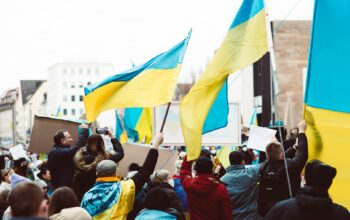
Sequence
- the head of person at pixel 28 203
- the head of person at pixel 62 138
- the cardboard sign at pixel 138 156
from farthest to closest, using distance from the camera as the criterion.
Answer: the cardboard sign at pixel 138 156
the head of person at pixel 62 138
the head of person at pixel 28 203

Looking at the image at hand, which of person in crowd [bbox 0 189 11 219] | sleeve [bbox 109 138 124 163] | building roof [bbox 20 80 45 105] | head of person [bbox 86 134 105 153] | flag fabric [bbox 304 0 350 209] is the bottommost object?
person in crowd [bbox 0 189 11 219]

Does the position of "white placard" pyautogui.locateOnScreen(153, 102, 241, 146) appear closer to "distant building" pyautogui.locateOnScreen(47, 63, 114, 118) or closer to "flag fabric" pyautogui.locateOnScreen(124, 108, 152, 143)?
"flag fabric" pyautogui.locateOnScreen(124, 108, 152, 143)

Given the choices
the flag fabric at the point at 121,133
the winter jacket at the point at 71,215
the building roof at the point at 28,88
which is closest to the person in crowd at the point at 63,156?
the winter jacket at the point at 71,215

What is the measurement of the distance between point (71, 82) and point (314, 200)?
Result: 15052 cm

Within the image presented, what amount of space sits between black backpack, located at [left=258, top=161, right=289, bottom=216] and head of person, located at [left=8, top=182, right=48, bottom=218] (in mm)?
3994

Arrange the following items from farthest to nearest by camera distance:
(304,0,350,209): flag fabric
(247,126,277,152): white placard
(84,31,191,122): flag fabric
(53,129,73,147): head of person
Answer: (247,126,277,152): white placard < (84,31,191,122): flag fabric < (53,129,73,147): head of person < (304,0,350,209): flag fabric

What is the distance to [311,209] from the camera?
559 cm

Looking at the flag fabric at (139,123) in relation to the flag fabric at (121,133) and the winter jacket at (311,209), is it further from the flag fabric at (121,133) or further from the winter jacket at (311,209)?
the winter jacket at (311,209)

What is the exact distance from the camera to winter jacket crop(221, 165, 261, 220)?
834 centimetres

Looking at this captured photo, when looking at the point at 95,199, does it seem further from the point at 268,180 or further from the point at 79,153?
the point at 268,180

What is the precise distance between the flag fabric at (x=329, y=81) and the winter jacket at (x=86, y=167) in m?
2.72

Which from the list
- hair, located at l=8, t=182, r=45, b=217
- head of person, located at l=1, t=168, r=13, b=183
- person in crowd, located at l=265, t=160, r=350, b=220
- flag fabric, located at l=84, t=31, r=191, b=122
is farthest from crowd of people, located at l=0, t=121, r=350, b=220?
head of person, located at l=1, t=168, r=13, b=183

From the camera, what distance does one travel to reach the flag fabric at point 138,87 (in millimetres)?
9320

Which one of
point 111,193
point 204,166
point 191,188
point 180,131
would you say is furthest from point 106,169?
point 180,131
